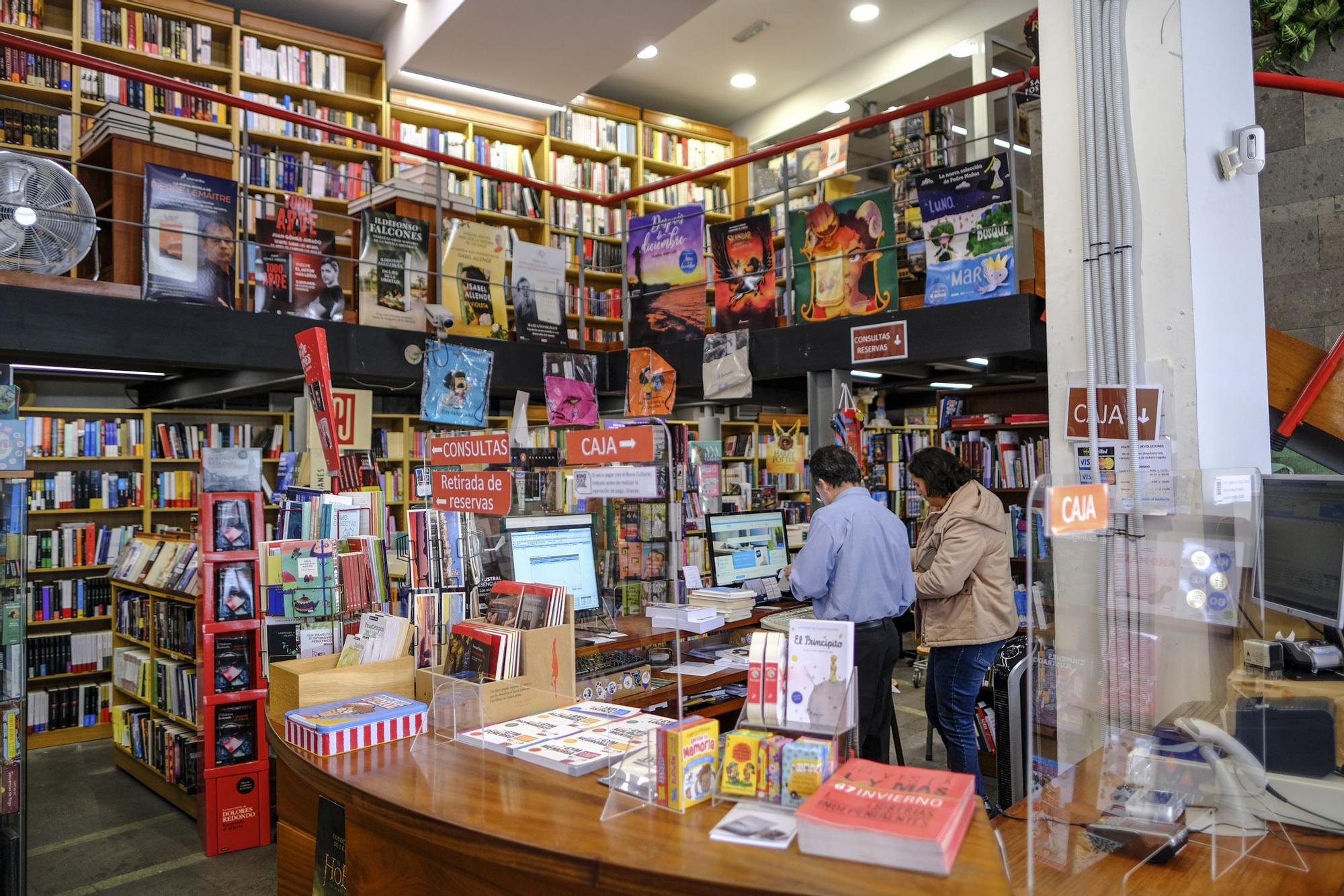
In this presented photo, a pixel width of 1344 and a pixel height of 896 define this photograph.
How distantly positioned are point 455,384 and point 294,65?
369 cm

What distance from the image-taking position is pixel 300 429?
541 cm

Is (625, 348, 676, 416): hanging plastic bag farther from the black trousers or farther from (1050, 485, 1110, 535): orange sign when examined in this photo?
(1050, 485, 1110, 535): orange sign

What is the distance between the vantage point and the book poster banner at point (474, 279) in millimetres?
5133

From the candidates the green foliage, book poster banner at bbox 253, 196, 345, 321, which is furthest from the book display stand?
the green foliage

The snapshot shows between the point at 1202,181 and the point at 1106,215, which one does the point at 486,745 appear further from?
the point at 1202,181

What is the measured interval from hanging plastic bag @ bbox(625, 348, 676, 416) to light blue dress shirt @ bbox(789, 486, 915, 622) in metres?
2.22

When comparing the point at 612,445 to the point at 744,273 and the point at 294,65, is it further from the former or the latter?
the point at 294,65

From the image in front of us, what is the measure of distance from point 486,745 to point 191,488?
4.91m

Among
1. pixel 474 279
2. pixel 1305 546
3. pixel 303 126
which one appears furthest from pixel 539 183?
pixel 1305 546

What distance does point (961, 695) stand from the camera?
349 cm

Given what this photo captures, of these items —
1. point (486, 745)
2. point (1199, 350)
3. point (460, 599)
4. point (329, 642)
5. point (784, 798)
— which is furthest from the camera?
point (329, 642)

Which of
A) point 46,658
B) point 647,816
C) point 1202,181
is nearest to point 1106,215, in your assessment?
point 1202,181

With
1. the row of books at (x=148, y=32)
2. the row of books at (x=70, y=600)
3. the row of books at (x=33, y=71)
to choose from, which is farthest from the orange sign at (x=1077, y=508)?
the row of books at (x=148, y=32)

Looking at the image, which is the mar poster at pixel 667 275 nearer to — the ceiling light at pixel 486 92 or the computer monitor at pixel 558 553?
the computer monitor at pixel 558 553
